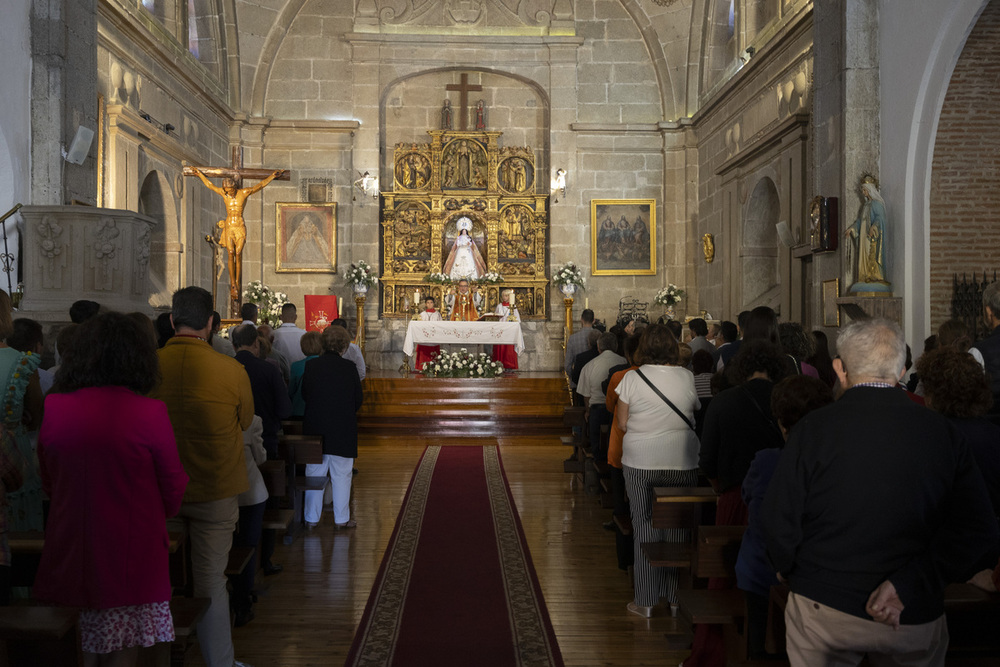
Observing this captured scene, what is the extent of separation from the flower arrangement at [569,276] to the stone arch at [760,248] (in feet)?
10.8

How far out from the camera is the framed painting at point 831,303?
9297 millimetres

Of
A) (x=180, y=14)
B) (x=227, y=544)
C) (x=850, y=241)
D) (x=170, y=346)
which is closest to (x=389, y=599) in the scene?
(x=227, y=544)

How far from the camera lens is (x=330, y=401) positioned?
6609 millimetres

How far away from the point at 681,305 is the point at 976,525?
571 inches

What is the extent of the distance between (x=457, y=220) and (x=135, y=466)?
14.1m

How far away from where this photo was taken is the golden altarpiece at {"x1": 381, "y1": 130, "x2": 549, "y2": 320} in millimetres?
16562

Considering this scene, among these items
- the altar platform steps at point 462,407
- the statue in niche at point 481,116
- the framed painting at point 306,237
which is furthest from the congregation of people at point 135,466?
the statue in niche at point 481,116

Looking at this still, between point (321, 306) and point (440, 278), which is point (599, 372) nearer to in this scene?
point (440, 278)

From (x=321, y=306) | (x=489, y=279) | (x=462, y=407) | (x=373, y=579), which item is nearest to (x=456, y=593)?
(x=373, y=579)

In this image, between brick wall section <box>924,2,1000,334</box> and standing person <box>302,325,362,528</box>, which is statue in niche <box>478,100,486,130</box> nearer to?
brick wall section <box>924,2,1000,334</box>

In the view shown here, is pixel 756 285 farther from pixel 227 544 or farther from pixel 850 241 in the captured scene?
pixel 227 544

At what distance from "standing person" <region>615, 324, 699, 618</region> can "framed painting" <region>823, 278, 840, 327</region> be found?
5.12 metres

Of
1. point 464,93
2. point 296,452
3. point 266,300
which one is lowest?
point 296,452

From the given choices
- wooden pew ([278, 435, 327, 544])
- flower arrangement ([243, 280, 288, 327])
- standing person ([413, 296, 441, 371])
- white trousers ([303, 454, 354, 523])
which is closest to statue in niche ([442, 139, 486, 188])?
standing person ([413, 296, 441, 371])
